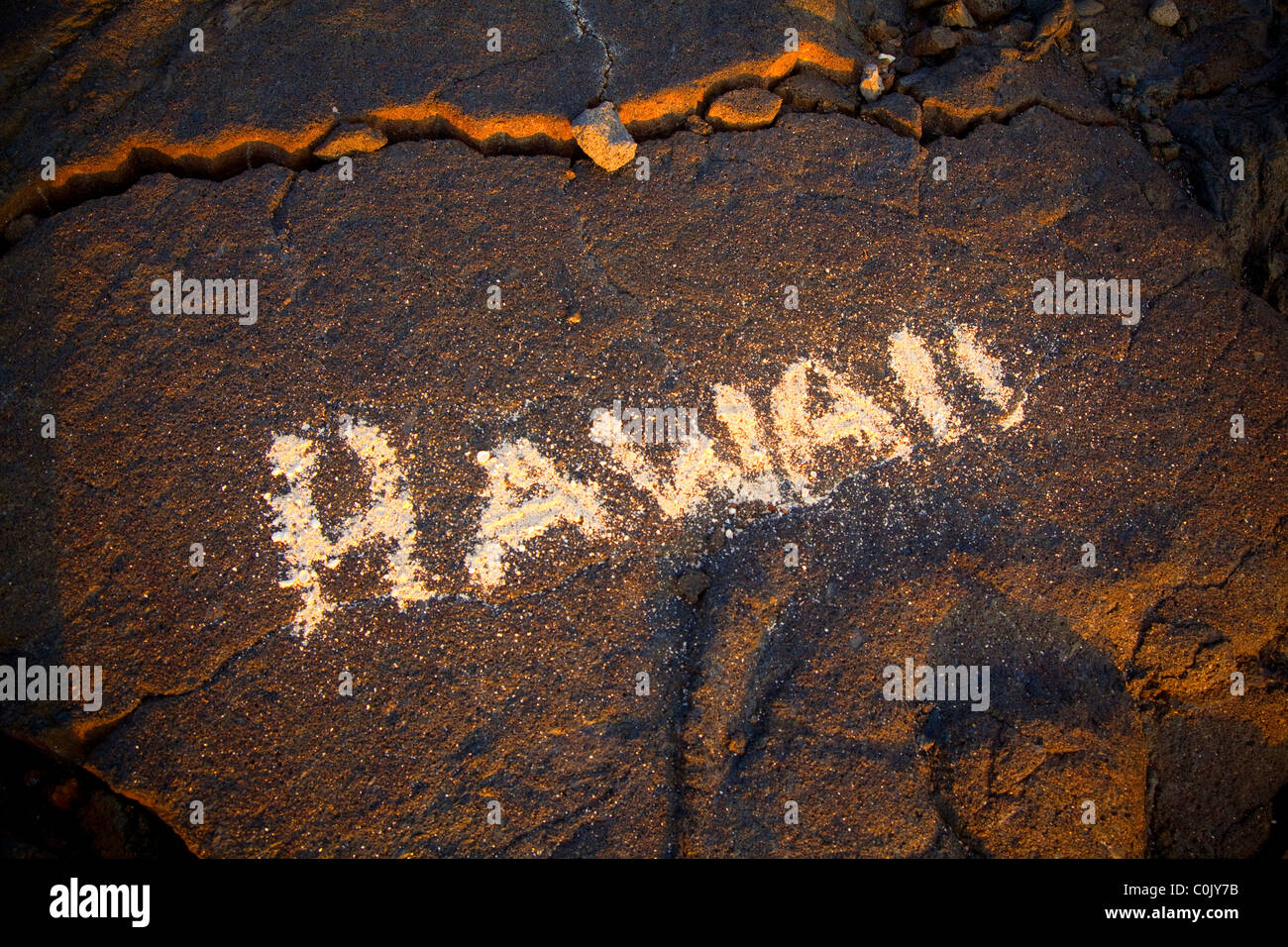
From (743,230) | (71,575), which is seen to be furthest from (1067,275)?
(71,575)

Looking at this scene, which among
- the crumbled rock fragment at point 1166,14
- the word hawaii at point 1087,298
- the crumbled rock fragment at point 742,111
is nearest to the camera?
the word hawaii at point 1087,298

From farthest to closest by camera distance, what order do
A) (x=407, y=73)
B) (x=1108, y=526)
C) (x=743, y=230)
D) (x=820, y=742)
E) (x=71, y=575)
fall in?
(x=407, y=73), (x=743, y=230), (x=1108, y=526), (x=71, y=575), (x=820, y=742)

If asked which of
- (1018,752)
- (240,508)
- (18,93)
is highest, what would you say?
(18,93)

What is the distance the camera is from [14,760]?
8.16 ft

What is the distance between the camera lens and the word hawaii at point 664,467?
2662 mm

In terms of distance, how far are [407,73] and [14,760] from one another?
3.14 meters

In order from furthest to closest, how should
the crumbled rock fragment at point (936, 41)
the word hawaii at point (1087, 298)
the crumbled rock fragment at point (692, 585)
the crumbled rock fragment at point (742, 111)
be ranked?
the crumbled rock fragment at point (936, 41), the crumbled rock fragment at point (742, 111), the word hawaii at point (1087, 298), the crumbled rock fragment at point (692, 585)

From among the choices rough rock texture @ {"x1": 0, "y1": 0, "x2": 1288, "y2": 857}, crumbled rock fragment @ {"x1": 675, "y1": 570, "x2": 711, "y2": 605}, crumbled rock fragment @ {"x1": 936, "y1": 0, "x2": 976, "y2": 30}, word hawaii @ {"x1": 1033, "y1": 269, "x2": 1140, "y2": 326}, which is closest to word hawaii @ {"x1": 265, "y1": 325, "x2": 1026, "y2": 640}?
rough rock texture @ {"x1": 0, "y1": 0, "x2": 1288, "y2": 857}

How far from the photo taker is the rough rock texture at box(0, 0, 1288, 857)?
2.43 metres

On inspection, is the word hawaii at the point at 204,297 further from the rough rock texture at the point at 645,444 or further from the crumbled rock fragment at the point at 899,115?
the crumbled rock fragment at the point at 899,115

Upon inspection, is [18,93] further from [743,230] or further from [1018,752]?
[1018,752]

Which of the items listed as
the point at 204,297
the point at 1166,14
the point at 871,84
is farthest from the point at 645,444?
the point at 1166,14

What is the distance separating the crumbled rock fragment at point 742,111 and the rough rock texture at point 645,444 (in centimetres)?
9

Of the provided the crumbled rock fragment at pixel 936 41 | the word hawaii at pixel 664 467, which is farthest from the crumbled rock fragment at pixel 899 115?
the word hawaii at pixel 664 467
